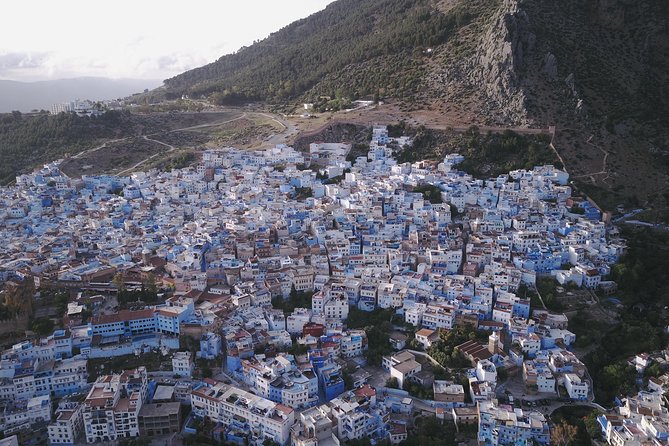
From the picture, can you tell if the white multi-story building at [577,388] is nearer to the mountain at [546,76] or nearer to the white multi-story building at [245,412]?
the white multi-story building at [245,412]

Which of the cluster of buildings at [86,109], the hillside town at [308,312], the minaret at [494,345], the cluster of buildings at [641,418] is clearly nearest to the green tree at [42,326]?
the hillside town at [308,312]

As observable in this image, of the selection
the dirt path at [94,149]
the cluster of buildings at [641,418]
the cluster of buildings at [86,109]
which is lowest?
the cluster of buildings at [641,418]

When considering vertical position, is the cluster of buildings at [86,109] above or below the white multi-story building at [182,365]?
above

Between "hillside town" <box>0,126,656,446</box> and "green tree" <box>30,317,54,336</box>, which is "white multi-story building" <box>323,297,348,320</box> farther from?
"green tree" <box>30,317,54,336</box>

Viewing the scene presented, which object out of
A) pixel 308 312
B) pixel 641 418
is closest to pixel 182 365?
pixel 308 312

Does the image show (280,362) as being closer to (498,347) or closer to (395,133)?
(498,347)

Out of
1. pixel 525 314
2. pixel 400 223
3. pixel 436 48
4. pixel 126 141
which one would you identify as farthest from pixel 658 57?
pixel 126 141
